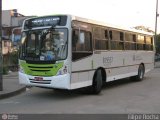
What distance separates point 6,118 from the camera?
30.9 feet

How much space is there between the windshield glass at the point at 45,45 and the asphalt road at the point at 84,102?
1462 millimetres

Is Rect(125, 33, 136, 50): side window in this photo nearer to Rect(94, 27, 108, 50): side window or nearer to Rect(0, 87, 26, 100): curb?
Rect(94, 27, 108, 50): side window

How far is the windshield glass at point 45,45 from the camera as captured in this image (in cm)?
1311

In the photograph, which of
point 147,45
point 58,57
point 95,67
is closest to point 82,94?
point 95,67

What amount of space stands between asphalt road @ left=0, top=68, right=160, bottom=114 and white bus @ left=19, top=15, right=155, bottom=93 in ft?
1.77

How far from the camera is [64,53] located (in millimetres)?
13039

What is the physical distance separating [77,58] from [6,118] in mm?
4616

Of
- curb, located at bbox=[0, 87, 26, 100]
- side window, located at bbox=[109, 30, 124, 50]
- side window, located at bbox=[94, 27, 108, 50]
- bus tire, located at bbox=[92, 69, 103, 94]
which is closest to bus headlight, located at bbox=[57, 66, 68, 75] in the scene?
bus tire, located at bbox=[92, 69, 103, 94]

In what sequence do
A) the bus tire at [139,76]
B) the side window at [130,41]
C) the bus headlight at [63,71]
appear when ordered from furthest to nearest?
the bus tire at [139,76], the side window at [130,41], the bus headlight at [63,71]

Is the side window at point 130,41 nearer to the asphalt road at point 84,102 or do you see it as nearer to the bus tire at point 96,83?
the asphalt road at point 84,102

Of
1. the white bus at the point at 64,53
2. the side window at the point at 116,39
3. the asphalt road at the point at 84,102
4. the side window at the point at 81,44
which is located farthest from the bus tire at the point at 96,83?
the side window at the point at 116,39

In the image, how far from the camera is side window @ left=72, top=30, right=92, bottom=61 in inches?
523

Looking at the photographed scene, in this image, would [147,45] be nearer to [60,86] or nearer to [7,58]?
[60,86]

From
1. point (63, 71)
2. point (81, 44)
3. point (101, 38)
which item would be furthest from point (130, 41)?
point (63, 71)
